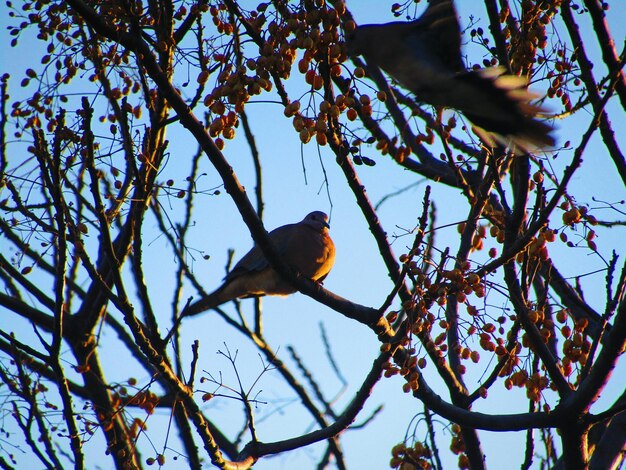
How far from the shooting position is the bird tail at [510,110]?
2621 millimetres

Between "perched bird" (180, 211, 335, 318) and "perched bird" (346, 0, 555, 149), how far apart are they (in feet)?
7.35

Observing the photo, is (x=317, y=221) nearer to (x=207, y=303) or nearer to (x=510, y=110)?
(x=207, y=303)

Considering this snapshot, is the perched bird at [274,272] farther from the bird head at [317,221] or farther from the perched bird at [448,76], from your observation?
the perched bird at [448,76]

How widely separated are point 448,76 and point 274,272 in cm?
272

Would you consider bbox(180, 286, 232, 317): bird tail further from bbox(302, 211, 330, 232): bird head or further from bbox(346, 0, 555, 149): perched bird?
bbox(346, 0, 555, 149): perched bird

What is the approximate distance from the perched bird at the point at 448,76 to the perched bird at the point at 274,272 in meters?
2.24

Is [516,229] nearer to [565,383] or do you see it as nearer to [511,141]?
[511,141]

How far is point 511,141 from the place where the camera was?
106 inches

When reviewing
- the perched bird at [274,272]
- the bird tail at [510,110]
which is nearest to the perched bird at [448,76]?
the bird tail at [510,110]

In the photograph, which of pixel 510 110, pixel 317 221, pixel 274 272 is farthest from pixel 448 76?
pixel 317 221

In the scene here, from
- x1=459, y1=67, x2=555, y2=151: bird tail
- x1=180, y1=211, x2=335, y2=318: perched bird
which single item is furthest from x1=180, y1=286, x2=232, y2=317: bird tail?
x1=459, y1=67, x2=555, y2=151: bird tail

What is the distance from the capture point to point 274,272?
530 cm

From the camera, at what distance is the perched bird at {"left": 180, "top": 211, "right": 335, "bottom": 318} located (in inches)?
210

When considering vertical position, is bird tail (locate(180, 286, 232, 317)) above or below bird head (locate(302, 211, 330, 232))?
below
